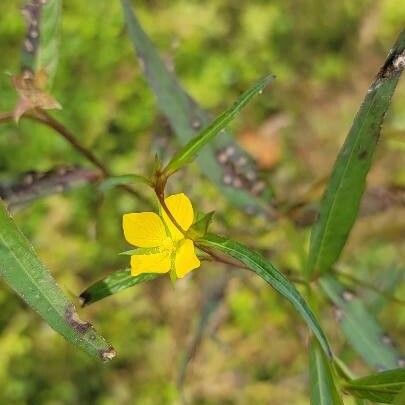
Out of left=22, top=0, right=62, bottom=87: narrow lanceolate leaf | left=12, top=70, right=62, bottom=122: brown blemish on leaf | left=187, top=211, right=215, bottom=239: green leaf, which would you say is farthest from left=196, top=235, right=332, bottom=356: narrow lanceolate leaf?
left=22, top=0, right=62, bottom=87: narrow lanceolate leaf

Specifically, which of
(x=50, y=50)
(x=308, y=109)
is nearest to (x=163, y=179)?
(x=50, y=50)

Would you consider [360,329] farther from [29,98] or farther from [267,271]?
[29,98]

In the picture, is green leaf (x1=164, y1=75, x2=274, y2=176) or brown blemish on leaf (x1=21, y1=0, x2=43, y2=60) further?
brown blemish on leaf (x1=21, y1=0, x2=43, y2=60)

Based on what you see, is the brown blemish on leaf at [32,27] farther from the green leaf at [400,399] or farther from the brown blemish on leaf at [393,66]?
the green leaf at [400,399]

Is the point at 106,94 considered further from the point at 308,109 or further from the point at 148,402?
the point at 148,402

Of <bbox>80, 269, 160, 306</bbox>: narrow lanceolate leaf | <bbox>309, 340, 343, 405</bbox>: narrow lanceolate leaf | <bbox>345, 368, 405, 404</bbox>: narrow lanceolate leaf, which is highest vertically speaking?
<bbox>80, 269, 160, 306</bbox>: narrow lanceolate leaf

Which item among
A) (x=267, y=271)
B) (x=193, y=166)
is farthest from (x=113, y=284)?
(x=193, y=166)

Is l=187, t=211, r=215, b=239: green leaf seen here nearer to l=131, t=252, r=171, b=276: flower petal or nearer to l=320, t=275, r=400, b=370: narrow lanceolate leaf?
l=131, t=252, r=171, b=276: flower petal
